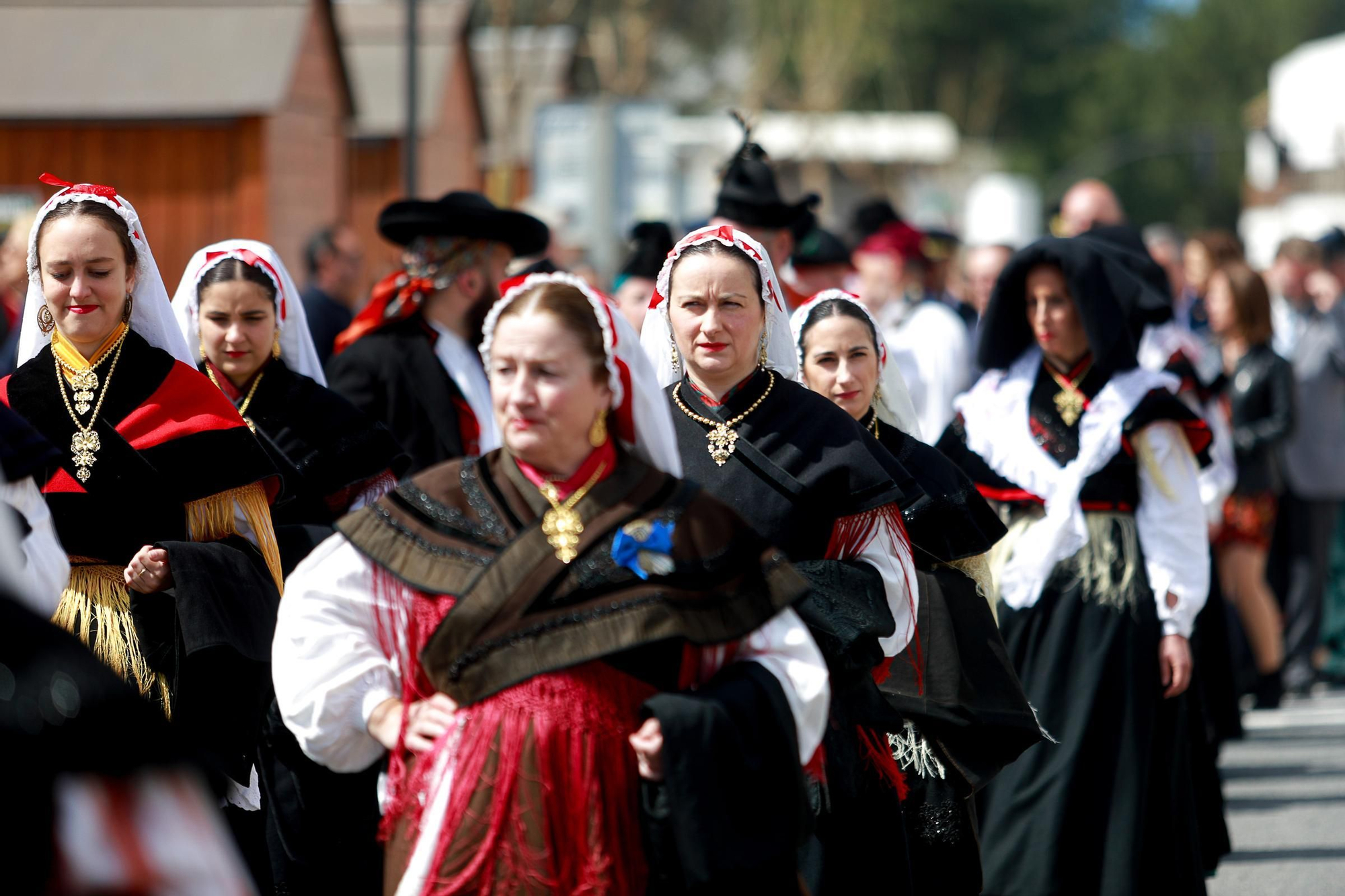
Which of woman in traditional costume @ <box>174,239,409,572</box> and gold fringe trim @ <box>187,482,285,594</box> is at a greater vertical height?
woman in traditional costume @ <box>174,239,409,572</box>

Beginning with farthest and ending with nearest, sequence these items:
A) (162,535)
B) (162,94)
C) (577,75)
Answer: (577,75) → (162,94) → (162,535)

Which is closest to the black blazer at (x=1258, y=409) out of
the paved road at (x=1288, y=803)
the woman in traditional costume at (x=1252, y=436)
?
the woman in traditional costume at (x=1252, y=436)

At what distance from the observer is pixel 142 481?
14.1ft

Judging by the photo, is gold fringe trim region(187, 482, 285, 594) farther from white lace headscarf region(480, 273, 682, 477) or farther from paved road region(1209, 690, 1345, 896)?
paved road region(1209, 690, 1345, 896)

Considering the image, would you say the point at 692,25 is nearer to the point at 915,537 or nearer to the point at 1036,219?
the point at 1036,219

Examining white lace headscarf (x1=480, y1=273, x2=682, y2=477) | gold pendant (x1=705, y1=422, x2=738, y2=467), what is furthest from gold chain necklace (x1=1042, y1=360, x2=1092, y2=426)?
white lace headscarf (x1=480, y1=273, x2=682, y2=477)

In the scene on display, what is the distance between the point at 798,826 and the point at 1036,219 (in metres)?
28.3

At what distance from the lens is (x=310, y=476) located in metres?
5.07

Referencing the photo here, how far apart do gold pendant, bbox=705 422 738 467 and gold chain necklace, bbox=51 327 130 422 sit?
59.9 inches

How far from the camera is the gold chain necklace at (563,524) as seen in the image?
10.0 ft

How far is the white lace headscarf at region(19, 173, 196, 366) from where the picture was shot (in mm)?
4398

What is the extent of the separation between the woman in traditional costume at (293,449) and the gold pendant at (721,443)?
1396 millimetres

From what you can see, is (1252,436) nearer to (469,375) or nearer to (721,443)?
(469,375)

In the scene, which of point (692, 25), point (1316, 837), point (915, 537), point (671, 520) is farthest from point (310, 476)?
point (692, 25)
